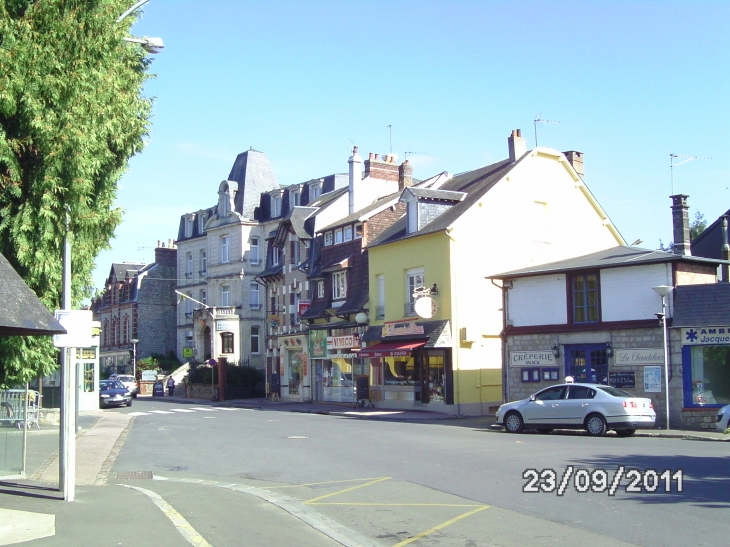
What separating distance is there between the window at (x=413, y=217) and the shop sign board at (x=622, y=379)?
1316 centimetres

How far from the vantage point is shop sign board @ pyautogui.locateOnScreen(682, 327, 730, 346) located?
928 inches

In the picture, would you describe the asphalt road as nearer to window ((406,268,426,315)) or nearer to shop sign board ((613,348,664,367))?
shop sign board ((613,348,664,367))

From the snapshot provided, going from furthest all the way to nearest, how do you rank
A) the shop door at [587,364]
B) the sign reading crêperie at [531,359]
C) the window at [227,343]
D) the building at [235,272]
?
the building at [235,272], the window at [227,343], the sign reading crêperie at [531,359], the shop door at [587,364]

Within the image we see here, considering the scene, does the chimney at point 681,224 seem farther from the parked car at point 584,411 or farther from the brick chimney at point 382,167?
Answer: the brick chimney at point 382,167

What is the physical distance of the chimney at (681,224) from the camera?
90.3ft

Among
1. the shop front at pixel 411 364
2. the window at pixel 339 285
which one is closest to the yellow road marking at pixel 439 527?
the shop front at pixel 411 364

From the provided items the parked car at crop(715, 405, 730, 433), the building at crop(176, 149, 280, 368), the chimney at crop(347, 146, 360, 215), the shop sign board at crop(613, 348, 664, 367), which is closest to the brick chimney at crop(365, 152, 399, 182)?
the chimney at crop(347, 146, 360, 215)

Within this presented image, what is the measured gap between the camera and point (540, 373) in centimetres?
2866

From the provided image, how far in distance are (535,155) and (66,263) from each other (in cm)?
2882

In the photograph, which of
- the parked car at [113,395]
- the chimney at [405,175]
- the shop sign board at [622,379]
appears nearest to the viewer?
the shop sign board at [622,379]

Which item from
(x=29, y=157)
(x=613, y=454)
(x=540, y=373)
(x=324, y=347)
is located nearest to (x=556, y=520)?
(x=613, y=454)

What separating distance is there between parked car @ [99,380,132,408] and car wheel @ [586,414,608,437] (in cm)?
2856

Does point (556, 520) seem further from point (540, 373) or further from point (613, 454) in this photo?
point (540, 373)

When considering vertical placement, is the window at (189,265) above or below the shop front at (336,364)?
above
